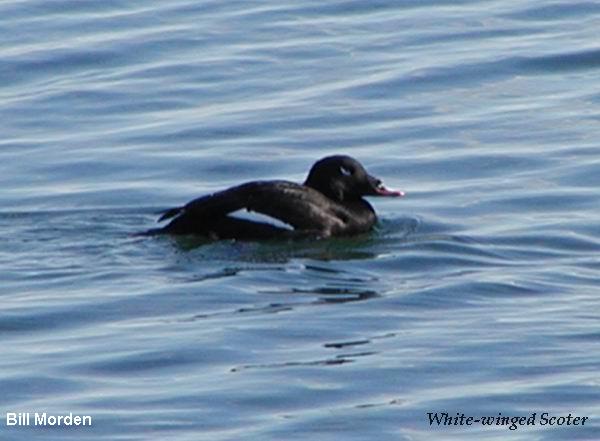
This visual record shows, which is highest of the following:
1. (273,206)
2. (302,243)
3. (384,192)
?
(273,206)

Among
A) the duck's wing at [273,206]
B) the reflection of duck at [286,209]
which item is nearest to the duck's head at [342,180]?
the reflection of duck at [286,209]

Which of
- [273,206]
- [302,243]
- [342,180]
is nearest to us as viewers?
[273,206]

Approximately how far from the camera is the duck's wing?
15.4 m

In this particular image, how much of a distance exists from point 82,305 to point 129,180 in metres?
3.96

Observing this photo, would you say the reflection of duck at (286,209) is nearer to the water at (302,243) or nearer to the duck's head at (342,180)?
the duck's head at (342,180)

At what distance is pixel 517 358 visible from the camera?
12.4m

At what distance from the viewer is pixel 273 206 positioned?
15438 mm

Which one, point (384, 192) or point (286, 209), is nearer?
point (286, 209)

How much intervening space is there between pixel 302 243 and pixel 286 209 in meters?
0.25

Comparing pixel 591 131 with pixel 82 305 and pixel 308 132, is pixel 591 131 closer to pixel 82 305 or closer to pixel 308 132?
pixel 308 132

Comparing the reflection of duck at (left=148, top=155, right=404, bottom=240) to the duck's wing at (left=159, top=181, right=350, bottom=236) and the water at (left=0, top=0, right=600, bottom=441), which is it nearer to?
the duck's wing at (left=159, top=181, right=350, bottom=236)

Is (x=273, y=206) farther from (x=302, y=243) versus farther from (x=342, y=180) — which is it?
(x=342, y=180)

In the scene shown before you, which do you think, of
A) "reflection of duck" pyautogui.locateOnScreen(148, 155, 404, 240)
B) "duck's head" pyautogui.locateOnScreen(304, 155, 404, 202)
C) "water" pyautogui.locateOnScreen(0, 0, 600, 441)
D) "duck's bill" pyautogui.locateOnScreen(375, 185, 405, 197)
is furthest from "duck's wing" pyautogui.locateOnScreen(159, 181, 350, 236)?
"duck's bill" pyautogui.locateOnScreen(375, 185, 405, 197)

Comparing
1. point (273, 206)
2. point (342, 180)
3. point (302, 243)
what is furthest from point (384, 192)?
point (273, 206)
